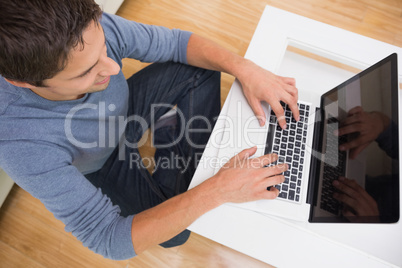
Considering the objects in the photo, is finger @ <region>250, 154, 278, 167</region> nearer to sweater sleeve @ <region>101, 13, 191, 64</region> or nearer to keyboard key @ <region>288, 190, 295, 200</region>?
keyboard key @ <region>288, 190, 295, 200</region>

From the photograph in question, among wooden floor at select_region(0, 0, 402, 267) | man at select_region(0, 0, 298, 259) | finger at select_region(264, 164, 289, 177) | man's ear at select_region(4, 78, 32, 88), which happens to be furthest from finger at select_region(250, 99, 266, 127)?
wooden floor at select_region(0, 0, 402, 267)

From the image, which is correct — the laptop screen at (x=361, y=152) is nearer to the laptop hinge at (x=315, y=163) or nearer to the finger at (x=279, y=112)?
the laptop hinge at (x=315, y=163)

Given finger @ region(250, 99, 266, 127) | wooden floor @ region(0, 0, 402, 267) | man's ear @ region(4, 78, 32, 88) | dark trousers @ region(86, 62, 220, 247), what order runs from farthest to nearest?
wooden floor @ region(0, 0, 402, 267) < dark trousers @ region(86, 62, 220, 247) < finger @ region(250, 99, 266, 127) < man's ear @ region(4, 78, 32, 88)

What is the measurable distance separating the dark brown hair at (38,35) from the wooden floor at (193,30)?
38.5 inches

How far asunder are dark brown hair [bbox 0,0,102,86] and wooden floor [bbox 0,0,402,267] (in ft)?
3.21

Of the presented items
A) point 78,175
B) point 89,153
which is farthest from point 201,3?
point 78,175

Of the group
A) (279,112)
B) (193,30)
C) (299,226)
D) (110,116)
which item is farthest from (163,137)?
(193,30)

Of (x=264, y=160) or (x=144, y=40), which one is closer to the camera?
(x=264, y=160)

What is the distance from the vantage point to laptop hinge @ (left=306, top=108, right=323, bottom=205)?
80 centimetres

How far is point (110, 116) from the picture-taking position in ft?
3.05

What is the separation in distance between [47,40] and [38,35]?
0.02 m

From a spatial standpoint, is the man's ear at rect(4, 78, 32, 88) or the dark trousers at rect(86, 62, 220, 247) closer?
the man's ear at rect(4, 78, 32, 88)

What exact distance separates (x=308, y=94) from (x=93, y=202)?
2.30ft

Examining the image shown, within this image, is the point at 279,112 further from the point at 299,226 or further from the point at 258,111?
the point at 299,226
